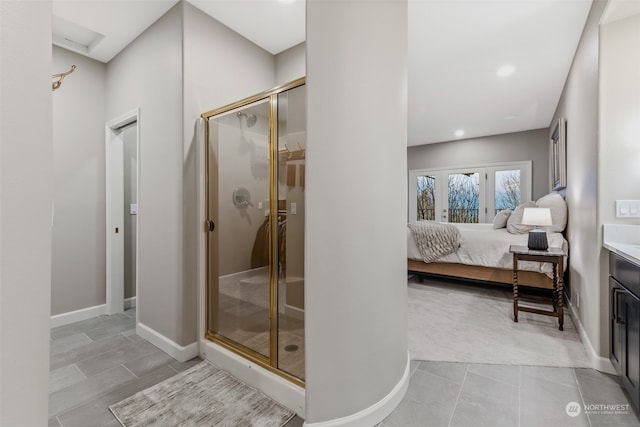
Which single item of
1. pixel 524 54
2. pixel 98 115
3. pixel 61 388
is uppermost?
pixel 524 54

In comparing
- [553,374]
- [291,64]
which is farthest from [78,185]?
[553,374]

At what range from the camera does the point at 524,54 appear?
9.89 feet

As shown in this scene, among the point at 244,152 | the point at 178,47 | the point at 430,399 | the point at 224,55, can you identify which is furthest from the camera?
the point at 224,55

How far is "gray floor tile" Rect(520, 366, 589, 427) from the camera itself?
5.13 ft

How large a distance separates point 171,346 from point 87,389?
1.78ft

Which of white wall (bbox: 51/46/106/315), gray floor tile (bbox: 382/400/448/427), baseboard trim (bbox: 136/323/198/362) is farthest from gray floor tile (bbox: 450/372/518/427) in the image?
white wall (bbox: 51/46/106/315)

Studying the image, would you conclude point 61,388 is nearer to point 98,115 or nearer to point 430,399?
point 430,399

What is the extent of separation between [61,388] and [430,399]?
2.38m

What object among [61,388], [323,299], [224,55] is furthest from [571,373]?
[224,55]

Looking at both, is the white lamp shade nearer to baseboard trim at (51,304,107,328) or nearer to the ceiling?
the ceiling

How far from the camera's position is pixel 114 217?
323 centimetres

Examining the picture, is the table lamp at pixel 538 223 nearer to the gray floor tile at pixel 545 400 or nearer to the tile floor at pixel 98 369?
the gray floor tile at pixel 545 400

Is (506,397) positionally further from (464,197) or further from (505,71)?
(464,197)

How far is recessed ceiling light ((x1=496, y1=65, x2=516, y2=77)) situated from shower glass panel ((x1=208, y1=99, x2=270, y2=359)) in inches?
117
